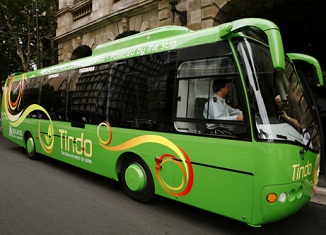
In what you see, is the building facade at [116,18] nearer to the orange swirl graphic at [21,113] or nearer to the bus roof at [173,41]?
the bus roof at [173,41]

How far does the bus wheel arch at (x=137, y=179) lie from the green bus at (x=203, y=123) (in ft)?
0.07

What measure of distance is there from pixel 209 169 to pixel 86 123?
3.15 meters

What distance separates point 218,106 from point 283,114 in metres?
0.78

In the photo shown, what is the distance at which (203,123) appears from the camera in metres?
3.59

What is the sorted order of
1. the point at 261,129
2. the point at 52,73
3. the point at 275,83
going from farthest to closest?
the point at 52,73 → the point at 275,83 → the point at 261,129

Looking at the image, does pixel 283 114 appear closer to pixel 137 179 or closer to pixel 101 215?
pixel 137 179

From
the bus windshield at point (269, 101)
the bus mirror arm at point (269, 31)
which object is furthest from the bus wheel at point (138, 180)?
the bus mirror arm at point (269, 31)

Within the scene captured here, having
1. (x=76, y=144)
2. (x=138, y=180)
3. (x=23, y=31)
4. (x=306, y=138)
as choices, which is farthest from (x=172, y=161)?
(x=23, y=31)

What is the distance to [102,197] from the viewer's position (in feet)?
16.2

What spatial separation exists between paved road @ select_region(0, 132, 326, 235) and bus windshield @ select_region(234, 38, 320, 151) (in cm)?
141

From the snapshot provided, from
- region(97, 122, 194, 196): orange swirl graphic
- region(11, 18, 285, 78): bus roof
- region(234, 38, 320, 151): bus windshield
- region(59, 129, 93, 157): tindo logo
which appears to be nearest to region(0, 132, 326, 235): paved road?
region(97, 122, 194, 196): orange swirl graphic

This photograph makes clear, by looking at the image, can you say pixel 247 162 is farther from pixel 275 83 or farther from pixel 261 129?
pixel 275 83

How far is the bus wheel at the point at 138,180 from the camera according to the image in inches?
177

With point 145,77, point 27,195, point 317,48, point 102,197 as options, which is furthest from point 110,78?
point 317,48
